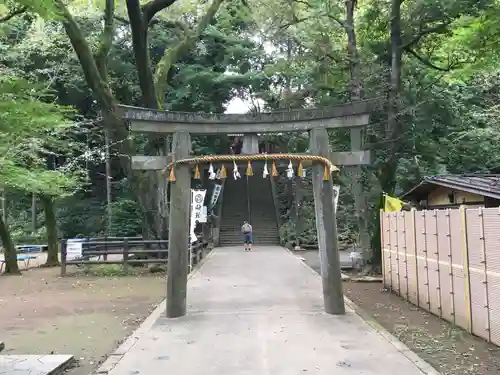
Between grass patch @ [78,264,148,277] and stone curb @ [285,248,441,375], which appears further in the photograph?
grass patch @ [78,264,148,277]

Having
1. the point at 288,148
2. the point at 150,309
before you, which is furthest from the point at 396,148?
the point at 288,148

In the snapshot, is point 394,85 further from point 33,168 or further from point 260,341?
point 33,168

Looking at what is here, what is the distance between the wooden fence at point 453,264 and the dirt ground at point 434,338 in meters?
0.22

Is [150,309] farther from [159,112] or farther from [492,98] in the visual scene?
[492,98]

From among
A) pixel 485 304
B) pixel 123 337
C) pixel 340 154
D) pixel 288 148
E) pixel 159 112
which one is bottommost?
pixel 123 337

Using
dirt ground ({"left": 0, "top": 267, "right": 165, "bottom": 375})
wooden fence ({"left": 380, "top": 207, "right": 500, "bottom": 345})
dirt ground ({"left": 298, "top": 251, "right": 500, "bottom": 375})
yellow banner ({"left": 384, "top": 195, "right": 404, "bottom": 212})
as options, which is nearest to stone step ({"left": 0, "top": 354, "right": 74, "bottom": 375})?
dirt ground ({"left": 0, "top": 267, "right": 165, "bottom": 375})

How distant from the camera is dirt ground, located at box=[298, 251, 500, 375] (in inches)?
260

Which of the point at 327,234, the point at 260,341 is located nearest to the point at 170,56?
the point at 327,234

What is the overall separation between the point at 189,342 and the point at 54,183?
12977 mm

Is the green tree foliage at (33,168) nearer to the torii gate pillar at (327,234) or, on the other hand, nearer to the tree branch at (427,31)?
the torii gate pillar at (327,234)

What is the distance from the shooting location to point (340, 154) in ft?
35.4

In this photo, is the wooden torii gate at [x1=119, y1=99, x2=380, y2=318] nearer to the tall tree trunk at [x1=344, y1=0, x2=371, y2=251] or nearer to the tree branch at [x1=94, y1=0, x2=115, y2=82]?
the tall tree trunk at [x1=344, y1=0, x2=371, y2=251]

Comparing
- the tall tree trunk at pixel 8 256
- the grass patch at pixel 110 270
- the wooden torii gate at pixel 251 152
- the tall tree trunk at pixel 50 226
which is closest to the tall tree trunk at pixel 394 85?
the wooden torii gate at pixel 251 152

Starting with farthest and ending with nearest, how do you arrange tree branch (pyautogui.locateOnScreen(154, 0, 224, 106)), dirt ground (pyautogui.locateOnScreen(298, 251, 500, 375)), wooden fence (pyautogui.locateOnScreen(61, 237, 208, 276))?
tree branch (pyautogui.locateOnScreen(154, 0, 224, 106)) < wooden fence (pyautogui.locateOnScreen(61, 237, 208, 276)) < dirt ground (pyautogui.locateOnScreen(298, 251, 500, 375))
